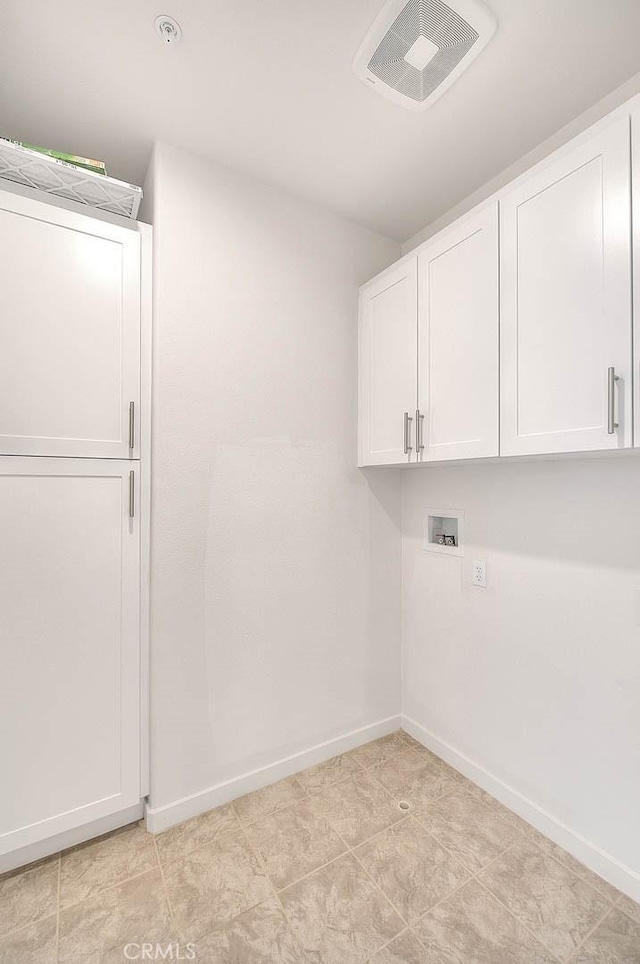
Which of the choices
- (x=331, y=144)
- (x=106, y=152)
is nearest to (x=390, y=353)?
(x=331, y=144)

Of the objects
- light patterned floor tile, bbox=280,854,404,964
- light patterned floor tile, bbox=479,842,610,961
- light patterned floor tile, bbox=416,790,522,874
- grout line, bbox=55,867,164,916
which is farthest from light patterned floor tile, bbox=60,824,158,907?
light patterned floor tile, bbox=479,842,610,961

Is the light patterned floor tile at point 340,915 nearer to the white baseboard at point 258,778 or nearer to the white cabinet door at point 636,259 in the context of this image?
the white baseboard at point 258,778

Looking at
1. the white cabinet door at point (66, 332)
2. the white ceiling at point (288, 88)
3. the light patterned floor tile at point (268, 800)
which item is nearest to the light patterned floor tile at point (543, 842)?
the light patterned floor tile at point (268, 800)

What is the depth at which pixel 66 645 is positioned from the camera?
147 cm

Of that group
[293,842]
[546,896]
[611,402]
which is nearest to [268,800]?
[293,842]

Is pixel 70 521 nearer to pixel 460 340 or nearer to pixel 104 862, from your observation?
pixel 104 862

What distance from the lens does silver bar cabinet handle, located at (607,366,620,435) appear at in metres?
1.13

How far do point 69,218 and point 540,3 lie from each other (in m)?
1.53

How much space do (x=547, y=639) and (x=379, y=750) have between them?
105cm

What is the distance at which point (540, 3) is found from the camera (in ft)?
3.79

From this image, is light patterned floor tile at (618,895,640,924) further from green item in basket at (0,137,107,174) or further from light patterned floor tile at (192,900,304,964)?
green item in basket at (0,137,107,174)

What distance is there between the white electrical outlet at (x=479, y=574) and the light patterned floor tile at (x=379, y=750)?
95cm

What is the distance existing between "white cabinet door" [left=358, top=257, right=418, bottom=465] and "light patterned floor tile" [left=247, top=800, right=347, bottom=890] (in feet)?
4.79

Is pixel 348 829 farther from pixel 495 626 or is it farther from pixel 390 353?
pixel 390 353
